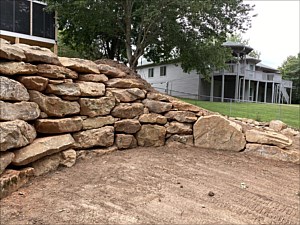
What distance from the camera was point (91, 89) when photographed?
4.48 meters

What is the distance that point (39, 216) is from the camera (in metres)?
2.62

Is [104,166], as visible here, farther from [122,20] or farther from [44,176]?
[122,20]

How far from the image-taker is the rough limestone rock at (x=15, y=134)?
118 inches

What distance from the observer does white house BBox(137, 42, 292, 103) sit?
22.0 m

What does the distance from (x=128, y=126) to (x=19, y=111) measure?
1.97m

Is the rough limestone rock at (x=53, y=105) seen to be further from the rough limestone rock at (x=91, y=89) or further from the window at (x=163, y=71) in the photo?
the window at (x=163, y=71)

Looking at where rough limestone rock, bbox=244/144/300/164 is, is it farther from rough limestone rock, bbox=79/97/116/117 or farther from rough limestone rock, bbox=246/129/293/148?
rough limestone rock, bbox=79/97/116/117

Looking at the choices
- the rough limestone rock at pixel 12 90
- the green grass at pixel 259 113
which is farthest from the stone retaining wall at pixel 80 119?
the green grass at pixel 259 113

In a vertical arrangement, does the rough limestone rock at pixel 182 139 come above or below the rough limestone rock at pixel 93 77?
below

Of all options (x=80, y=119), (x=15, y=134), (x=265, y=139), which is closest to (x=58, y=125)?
(x=80, y=119)

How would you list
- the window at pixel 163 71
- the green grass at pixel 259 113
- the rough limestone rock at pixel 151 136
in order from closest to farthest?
the rough limestone rock at pixel 151 136 → the green grass at pixel 259 113 → the window at pixel 163 71

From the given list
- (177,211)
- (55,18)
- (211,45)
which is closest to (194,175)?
(177,211)

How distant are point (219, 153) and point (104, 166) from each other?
232cm

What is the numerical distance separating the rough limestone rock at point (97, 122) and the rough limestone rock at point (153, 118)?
1.96 ft
